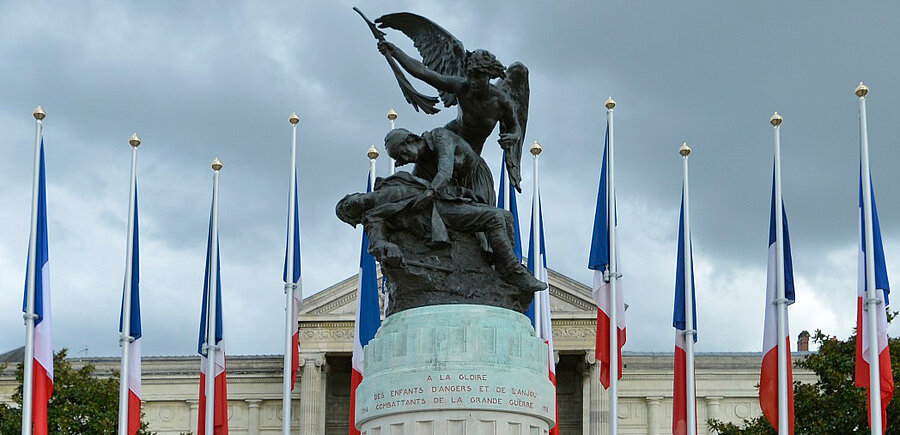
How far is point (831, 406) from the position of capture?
38406 mm

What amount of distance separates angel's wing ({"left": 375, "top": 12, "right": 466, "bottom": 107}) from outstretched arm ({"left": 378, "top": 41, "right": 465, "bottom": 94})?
1.51ft

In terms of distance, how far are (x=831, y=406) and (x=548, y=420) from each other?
2667cm

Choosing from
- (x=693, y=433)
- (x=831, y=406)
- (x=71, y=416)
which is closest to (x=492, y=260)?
(x=693, y=433)

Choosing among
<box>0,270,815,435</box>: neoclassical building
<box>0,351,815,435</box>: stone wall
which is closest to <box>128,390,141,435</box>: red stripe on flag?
<box>0,270,815,435</box>: neoclassical building

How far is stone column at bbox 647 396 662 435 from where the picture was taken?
62781 mm

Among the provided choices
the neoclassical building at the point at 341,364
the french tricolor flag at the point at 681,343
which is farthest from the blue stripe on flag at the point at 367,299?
the neoclassical building at the point at 341,364

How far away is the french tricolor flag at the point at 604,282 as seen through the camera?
3356 cm

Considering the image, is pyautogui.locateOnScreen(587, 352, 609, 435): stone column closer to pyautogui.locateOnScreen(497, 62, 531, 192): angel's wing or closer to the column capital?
the column capital

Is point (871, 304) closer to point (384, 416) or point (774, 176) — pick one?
point (774, 176)

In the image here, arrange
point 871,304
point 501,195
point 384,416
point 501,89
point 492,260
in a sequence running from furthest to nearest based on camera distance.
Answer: point 501,195, point 871,304, point 501,89, point 492,260, point 384,416

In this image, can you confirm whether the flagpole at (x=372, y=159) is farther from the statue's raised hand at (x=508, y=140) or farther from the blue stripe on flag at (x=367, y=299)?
the statue's raised hand at (x=508, y=140)

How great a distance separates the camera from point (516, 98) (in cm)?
1571

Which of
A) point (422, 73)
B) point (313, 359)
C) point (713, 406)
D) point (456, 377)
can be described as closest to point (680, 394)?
point (422, 73)

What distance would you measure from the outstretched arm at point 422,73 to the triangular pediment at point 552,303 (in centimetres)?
4656
